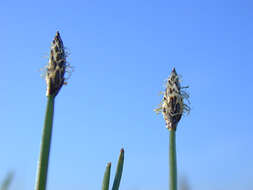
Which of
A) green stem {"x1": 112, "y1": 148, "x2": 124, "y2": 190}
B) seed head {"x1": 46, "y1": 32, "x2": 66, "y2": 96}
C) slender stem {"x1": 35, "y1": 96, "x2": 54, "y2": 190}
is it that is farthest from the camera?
green stem {"x1": 112, "y1": 148, "x2": 124, "y2": 190}

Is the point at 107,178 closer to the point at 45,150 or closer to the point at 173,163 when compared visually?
the point at 173,163

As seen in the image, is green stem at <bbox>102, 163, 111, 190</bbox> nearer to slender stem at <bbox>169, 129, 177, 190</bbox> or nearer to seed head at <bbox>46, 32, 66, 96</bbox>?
slender stem at <bbox>169, 129, 177, 190</bbox>

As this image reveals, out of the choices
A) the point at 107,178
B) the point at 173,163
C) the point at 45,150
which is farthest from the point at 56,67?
the point at 173,163

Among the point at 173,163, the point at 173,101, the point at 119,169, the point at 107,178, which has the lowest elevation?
the point at 107,178

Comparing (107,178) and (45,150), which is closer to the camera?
(45,150)

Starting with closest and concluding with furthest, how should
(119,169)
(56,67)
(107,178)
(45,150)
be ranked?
(45,150) → (56,67) → (107,178) → (119,169)

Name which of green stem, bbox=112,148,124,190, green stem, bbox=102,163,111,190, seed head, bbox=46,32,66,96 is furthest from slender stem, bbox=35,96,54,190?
green stem, bbox=112,148,124,190

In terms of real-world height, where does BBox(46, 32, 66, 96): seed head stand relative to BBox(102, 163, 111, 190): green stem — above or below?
above

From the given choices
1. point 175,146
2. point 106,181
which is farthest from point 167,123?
point 106,181

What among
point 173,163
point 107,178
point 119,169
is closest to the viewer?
point 173,163
